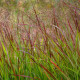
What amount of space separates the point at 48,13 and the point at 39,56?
0.31 m

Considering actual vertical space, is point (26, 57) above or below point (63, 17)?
below

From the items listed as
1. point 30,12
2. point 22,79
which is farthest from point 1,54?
point 30,12

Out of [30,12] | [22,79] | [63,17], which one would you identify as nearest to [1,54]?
[22,79]

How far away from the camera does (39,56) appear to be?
1.23 meters

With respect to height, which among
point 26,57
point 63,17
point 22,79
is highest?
point 63,17

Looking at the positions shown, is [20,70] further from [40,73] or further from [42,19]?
[42,19]

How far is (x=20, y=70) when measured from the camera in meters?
1.14

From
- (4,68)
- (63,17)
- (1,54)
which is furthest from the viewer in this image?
(63,17)

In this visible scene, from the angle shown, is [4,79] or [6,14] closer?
[4,79]

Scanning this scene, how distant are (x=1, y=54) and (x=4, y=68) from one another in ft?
0.44

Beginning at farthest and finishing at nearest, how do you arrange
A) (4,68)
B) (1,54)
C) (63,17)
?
(63,17) → (1,54) → (4,68)

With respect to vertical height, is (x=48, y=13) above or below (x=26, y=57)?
above

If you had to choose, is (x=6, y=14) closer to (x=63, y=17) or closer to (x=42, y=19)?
(x=42, y=19)

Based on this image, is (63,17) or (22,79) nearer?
(22,79)
